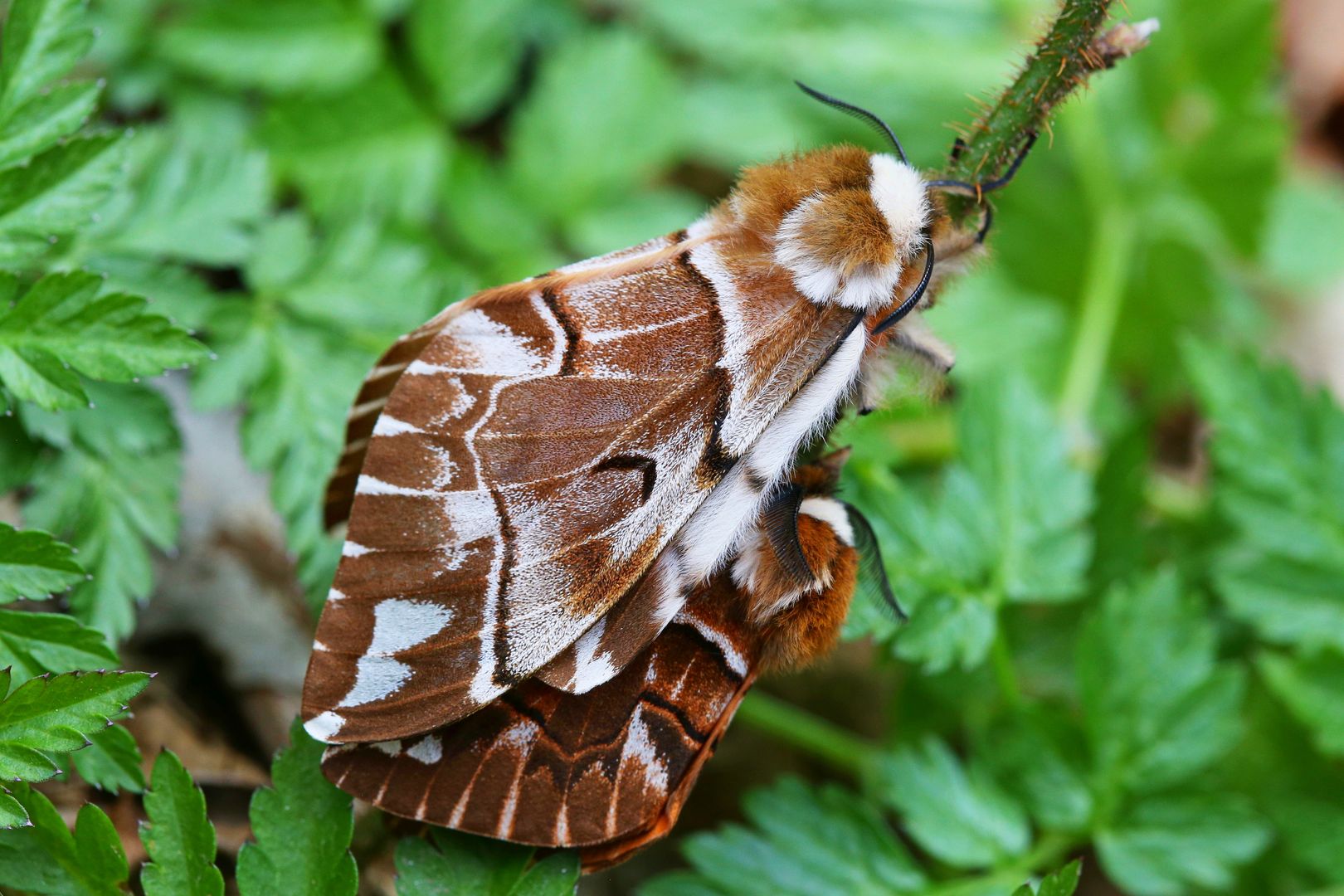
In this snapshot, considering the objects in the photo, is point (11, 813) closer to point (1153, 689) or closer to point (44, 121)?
point (44, 121)

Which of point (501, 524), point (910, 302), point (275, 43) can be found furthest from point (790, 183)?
point (275, 43)

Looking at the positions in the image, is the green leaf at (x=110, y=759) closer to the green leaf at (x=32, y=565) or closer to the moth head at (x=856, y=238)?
the green leaf at (x=32, y=565)

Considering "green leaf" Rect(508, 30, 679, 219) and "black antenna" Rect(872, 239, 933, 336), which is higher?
"black antenna" Rect(872, 239, 933, 336)

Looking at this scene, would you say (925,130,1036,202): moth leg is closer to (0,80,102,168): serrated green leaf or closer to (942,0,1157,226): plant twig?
(942,0,1157,226): plant twig

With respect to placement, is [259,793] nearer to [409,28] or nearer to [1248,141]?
[409,28]

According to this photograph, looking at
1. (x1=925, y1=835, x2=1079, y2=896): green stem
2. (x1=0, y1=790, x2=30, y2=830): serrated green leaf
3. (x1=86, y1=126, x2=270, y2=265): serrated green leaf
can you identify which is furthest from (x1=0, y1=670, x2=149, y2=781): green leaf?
(x1=925, y1=835, x2=1079, y2=896): green stem

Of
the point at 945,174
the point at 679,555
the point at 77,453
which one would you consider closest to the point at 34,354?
the point at 77,453
